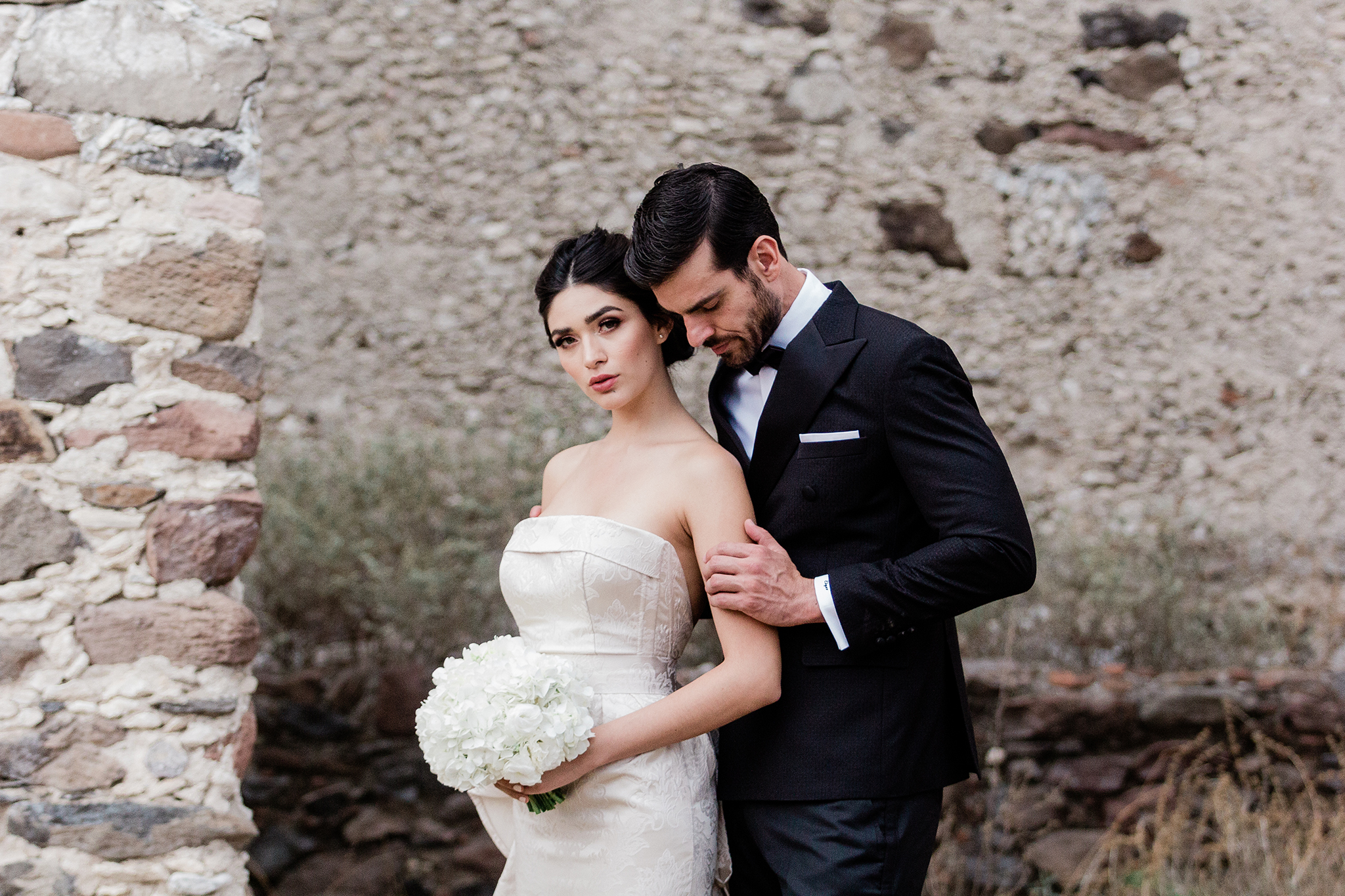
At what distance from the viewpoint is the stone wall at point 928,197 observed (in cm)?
602

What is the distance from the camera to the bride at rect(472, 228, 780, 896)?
6.46 ft

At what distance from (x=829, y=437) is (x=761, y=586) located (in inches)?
12.3

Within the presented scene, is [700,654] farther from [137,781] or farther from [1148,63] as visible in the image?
[1148,63]

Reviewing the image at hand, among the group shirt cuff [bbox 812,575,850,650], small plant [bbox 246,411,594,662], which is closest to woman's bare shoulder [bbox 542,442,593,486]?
shirt cuff [bbox 812,575,850,650]

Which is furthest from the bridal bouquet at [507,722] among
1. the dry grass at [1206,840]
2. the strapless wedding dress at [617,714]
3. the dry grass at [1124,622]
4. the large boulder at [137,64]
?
the dry grass at [1124,622]

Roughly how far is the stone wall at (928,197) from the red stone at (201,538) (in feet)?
11.1

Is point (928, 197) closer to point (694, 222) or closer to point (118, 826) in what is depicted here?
point (694, 222)

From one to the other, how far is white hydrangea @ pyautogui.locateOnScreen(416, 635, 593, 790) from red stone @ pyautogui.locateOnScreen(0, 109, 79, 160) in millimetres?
1669

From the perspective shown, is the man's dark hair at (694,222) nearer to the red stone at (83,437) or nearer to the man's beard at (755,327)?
the man's beard at (755,327)

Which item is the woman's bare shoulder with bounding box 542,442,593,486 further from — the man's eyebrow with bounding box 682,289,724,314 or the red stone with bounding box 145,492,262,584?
the red stone with bounding box 145,492,262,584

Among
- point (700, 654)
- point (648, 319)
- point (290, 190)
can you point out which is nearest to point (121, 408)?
point (648, 319)

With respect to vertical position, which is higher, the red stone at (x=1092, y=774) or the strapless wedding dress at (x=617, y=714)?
the strapless wedding dress at (x=617, y=714)

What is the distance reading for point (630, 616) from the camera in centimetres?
210

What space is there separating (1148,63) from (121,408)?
5885mm
